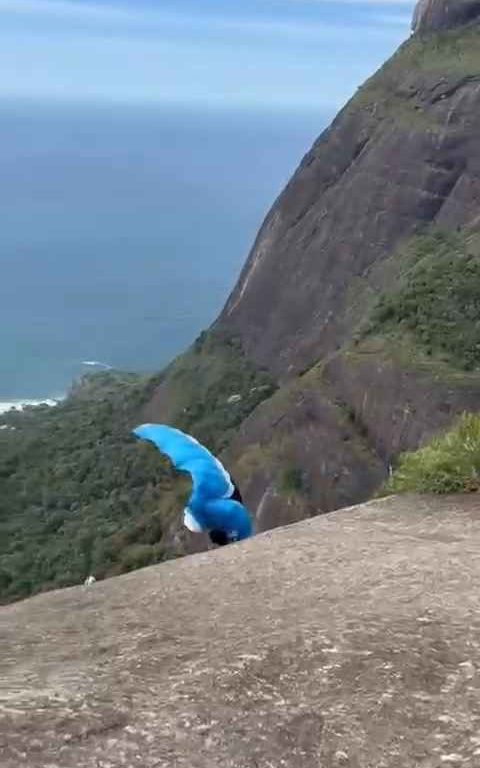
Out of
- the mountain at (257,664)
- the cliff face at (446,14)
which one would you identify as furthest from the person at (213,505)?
the cliff face at (446,14)

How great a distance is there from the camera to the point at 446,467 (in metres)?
8.36

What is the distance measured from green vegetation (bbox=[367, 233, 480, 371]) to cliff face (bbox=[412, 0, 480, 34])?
18723mm

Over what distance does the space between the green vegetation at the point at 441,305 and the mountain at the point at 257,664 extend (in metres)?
29.0

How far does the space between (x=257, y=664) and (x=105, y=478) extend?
50876 mm

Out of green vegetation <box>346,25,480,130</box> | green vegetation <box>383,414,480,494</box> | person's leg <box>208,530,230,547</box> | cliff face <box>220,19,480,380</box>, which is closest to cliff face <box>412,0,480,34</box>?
green vegetation <box>346,25,480,130</box>

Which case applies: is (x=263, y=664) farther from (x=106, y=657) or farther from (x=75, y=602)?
(x=75, y=602)

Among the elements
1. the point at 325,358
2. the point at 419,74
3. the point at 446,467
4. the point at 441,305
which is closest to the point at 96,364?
the point at 419,74

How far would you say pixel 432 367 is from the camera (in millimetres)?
34750

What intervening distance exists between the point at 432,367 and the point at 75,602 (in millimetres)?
29296

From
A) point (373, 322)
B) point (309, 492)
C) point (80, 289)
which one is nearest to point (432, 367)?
point (309, 492)

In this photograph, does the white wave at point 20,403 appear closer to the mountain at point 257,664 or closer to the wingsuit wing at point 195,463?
the wingsuit wing at point 195,463

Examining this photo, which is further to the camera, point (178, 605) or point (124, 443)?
point (124, 443)

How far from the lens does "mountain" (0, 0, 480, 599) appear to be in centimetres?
3603

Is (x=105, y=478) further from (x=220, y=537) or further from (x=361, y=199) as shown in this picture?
(x=220, y=537)
